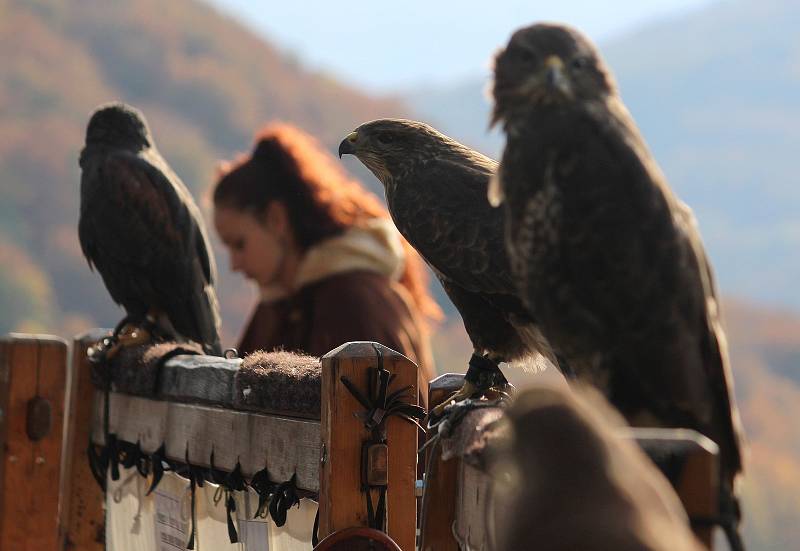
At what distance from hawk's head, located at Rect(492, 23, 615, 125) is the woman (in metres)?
3.17

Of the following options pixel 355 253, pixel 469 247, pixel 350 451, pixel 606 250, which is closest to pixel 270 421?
pixel 350 451

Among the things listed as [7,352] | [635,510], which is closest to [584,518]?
[635,510]

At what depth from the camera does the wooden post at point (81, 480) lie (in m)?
4.42

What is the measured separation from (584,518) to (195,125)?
72.9 meters

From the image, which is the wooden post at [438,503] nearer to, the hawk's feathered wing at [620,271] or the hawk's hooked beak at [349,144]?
the hawk's feathered wing at [620,271]

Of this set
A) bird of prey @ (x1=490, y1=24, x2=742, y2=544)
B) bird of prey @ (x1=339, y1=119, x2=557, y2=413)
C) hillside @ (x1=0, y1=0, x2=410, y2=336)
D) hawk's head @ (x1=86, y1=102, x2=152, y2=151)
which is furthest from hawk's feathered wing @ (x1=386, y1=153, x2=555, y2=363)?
hillside @ (x1=0, y1=0, x2=410, y2=336)

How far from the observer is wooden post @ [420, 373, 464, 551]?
266 cm

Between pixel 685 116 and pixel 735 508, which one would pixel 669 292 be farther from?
pixel 685 116

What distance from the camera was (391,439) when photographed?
2742 millimetres

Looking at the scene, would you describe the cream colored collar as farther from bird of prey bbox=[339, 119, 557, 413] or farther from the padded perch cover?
the padded perch cover

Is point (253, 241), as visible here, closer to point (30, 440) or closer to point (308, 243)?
point (308, 243)

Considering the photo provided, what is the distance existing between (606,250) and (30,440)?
10.1 ft

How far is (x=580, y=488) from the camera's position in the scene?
1416mm

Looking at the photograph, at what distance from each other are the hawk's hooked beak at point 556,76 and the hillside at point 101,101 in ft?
162
